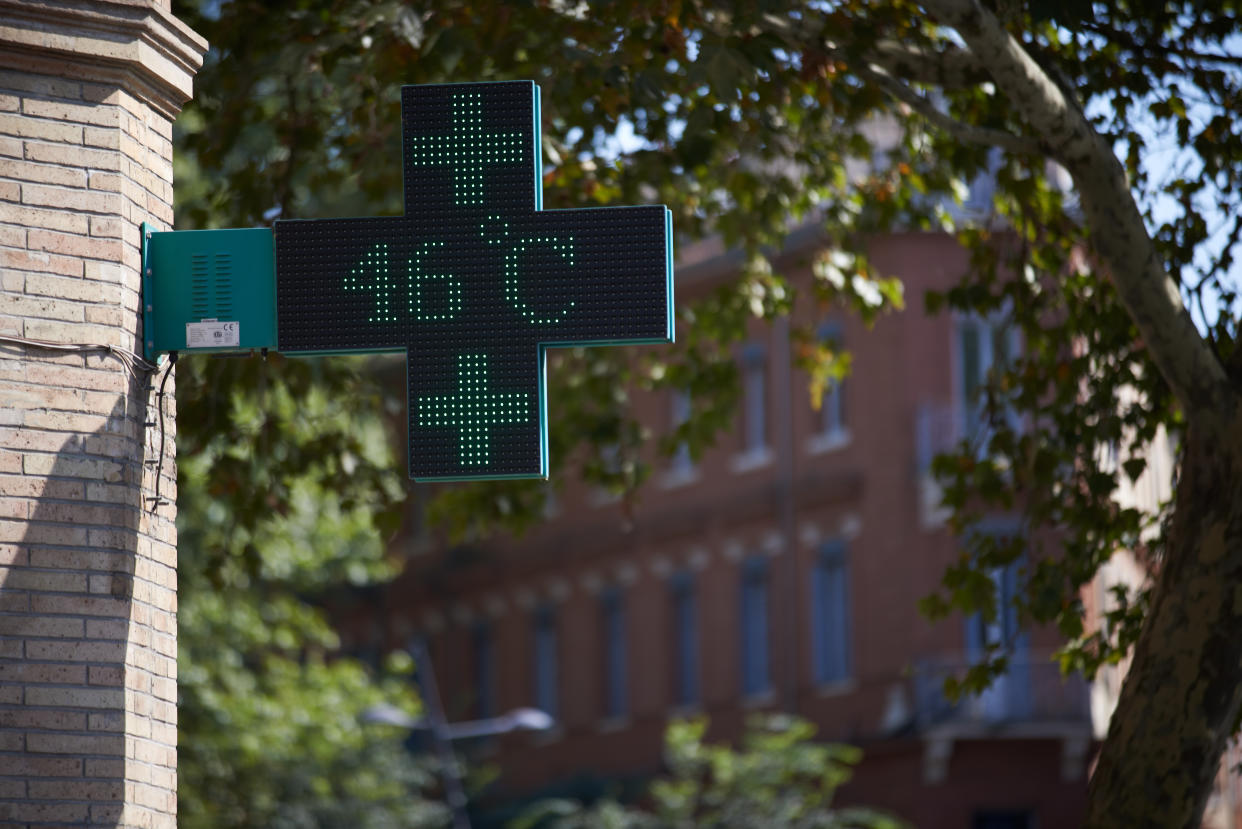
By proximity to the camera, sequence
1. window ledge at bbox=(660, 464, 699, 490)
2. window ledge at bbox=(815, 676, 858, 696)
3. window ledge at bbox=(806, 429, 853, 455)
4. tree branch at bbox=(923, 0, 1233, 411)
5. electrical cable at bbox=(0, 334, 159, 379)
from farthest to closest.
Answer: window ledge at bbox=(660, 464, 699, 490) < window ledge at bbox=(806, 429, 853, 455) < window ledge at bbox=(815, 676, 858, 696) < tree branch at bbox=(923, 0, 1233, 411) < electrical cable at bbox=(0, 334, 159, 379)

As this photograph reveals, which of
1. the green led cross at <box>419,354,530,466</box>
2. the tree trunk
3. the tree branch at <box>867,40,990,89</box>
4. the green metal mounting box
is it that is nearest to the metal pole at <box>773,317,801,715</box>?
the tree branch at <box>867,40,990,89</box>

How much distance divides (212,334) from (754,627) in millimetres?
29839

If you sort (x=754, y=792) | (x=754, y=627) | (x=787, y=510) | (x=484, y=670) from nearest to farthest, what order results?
(x=754, y=792)
(x=787, y=510)
(x=754, y=627)
(x=484, y=670)

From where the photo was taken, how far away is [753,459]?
37.7 metres

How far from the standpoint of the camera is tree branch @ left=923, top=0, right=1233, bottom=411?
1048 cm

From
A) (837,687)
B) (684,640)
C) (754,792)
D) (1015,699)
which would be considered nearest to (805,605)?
(837,687)

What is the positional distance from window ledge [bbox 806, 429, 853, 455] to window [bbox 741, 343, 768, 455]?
149 cm

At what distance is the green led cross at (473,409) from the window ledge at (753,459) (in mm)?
29170

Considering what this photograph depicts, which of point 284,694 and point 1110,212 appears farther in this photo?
point 284,694

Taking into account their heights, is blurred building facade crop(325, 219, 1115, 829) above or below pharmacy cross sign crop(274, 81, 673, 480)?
below

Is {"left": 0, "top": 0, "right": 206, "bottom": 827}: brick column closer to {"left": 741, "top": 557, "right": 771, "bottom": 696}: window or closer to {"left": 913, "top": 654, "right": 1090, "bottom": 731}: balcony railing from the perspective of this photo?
{"left": 913, "top": 654, "right": 1090, "bottom": 731}: balcony railing

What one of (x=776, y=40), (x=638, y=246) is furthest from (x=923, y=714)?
(x=638, y=246)

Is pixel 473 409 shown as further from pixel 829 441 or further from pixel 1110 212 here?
pixel 829 441

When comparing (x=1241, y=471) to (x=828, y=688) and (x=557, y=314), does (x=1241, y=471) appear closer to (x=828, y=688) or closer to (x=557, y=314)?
(x=557, y=314)
